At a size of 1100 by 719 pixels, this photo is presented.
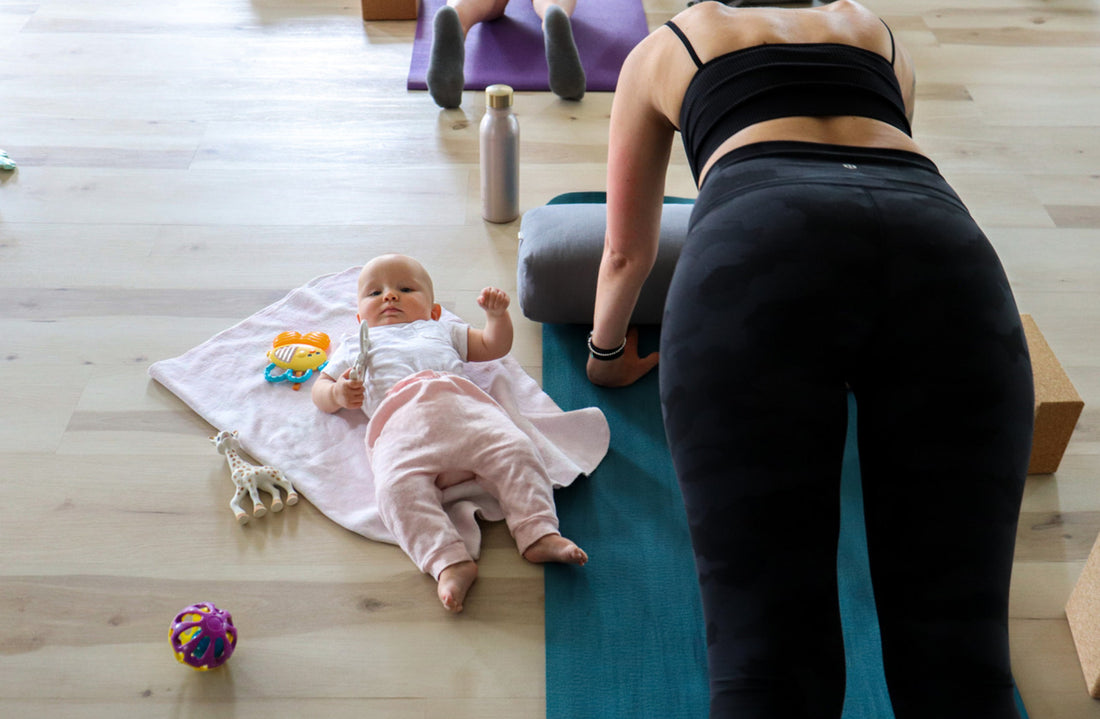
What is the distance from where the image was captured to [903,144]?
100 cm

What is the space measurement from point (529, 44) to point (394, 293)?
61.4 inches

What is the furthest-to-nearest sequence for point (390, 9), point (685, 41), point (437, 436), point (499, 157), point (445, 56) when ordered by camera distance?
point (390, 9)
point (445, 56)
point (499, 157)
point (437, 436)
point (685, 41)

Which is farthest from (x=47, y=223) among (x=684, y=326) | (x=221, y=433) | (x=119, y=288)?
(x=684, y=326)

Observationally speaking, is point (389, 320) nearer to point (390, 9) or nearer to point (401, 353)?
point (401, 353)

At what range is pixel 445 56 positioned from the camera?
2609mm

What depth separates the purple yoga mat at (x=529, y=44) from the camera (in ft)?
9.26

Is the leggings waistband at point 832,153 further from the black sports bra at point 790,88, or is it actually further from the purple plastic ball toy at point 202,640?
the purple plastic ball toy at point 202,640

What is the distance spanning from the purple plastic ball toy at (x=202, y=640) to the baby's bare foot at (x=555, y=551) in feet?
1.50

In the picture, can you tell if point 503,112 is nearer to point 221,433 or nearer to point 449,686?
point 221,433

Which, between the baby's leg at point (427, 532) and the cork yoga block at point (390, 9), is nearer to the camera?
the baby's leg at point (427, 532)

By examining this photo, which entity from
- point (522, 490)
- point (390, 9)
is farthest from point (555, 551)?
point (390, 9)

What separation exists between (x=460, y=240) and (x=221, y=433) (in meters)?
0.80

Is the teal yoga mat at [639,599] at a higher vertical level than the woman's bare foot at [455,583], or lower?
lower

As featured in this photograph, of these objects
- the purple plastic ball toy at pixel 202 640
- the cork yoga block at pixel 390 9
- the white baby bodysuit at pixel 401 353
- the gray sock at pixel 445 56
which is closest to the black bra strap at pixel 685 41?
the white baby bodysuit at pixel 401 353
